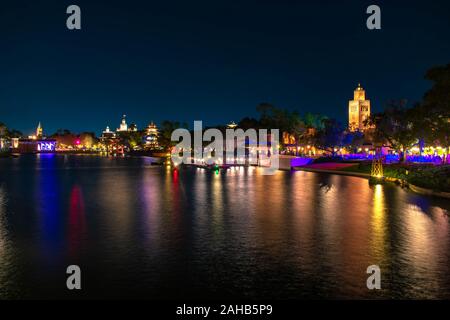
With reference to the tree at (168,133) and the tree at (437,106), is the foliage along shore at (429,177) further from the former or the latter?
the tree at (168,133)

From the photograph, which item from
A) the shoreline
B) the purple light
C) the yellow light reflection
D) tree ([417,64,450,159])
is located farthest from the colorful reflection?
the purple light

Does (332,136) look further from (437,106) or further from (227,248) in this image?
(227,248)

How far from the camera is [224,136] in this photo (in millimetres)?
152250

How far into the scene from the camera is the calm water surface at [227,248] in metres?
11.5

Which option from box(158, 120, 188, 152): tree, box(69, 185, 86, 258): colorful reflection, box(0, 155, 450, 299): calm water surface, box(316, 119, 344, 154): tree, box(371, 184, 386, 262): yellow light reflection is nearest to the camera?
box(0, 155, 450, 299): calm water surface

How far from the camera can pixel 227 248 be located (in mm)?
15961

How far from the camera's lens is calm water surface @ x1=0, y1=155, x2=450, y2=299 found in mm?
11484

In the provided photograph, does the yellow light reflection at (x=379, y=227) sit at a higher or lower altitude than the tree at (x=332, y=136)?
lower

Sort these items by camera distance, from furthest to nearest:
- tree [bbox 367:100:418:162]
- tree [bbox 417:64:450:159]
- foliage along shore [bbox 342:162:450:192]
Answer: tree [bbox 367:100:418:162], tree [bbox 417:64:450:159], foliage along shore [bbox 342:162:450:192]

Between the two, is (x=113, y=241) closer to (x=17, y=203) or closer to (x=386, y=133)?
(x=17, y=203)

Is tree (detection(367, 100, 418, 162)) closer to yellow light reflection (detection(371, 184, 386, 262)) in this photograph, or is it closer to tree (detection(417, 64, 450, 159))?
tree (detection(417, 64, 450, 159))

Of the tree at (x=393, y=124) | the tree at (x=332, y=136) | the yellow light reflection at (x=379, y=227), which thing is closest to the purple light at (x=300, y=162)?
the tree at (x=393, y=124)
